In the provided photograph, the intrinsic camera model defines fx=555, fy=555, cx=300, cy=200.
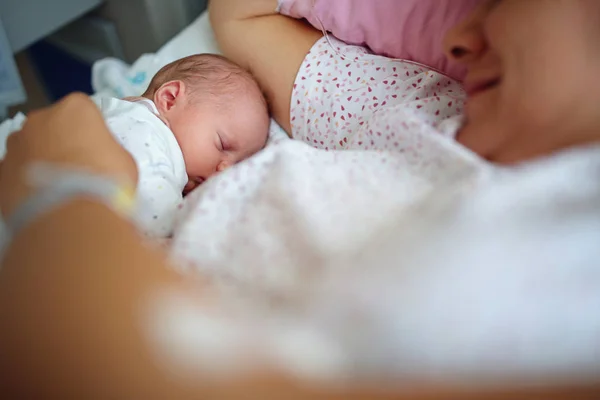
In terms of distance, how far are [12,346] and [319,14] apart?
2.48 ft

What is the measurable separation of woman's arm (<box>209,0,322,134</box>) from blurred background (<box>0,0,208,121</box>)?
0.30 metres

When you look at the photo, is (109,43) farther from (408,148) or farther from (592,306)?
(592,306)

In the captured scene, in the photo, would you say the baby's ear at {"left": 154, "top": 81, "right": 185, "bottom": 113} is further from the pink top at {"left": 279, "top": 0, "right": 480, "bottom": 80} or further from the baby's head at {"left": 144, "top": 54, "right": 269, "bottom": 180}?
the pink top at {"left": 279, "top": 0, "right": 480, "bottom": 80}

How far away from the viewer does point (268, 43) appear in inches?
40.3

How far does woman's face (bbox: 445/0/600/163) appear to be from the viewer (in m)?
0.55

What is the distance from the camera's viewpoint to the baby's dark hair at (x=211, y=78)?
37.5 inches

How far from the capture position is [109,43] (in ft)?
4.79

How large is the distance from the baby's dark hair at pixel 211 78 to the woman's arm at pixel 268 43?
0.03 m

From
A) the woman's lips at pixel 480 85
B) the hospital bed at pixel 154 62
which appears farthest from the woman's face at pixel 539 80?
the hospital bed at pixel 154 62

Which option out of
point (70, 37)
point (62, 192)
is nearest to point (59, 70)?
point (70, 37)

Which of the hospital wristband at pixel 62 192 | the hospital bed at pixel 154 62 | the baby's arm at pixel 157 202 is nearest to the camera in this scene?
the hospital wristband at pixel 62 192

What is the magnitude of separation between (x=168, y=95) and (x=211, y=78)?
0.27 ft

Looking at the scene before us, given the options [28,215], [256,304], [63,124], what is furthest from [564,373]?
[63,124]

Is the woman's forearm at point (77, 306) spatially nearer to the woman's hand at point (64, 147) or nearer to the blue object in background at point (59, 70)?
the woman's hand at point (64, 147)
